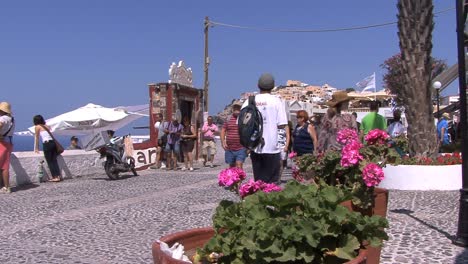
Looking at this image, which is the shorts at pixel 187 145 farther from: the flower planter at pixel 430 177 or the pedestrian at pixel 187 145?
the flower planter at pixel 430 177

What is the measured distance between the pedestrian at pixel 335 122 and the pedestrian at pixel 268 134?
55.0 inches

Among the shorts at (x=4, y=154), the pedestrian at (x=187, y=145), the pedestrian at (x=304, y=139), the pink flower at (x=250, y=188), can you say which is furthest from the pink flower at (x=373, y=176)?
the pedestrian at (x=187, y=145)

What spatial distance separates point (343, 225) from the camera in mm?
2656

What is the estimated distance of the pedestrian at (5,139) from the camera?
983cm

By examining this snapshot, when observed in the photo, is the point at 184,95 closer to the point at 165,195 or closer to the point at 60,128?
the point at 60,128

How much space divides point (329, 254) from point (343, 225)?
162 mm

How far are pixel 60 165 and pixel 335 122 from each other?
800cm

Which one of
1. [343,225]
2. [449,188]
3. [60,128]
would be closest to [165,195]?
[449,188]

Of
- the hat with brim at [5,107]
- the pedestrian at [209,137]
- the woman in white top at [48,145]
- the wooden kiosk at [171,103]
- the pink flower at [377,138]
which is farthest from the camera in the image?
the wooden kiosk at [171,103]

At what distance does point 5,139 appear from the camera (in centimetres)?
993

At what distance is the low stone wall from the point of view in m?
11.3

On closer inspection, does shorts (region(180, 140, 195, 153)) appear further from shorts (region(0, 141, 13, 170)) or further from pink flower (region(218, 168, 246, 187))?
pink flower (region(218, 168, 246, 187))

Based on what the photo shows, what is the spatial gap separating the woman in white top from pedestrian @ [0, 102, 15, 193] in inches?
64.7

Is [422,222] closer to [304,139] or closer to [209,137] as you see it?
[304,139]
